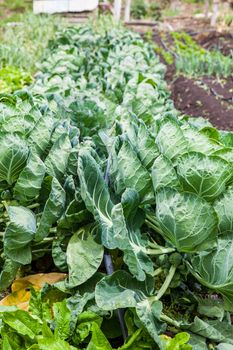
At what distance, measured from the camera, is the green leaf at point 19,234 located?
6.29 ft

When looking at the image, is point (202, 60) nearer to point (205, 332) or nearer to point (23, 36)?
point (23, 36)

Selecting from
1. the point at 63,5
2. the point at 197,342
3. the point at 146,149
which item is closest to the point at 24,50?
the point at 63,5

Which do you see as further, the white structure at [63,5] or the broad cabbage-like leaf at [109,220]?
the white structure at [63,5]

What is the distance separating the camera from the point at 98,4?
15.4 m

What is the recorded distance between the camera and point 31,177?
2029 millimetres

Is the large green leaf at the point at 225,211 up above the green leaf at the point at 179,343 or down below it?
above

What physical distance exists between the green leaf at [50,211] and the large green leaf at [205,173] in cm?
46

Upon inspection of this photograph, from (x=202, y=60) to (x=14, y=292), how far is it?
715 cm

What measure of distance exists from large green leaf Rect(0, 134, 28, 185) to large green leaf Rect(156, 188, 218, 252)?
620 mm

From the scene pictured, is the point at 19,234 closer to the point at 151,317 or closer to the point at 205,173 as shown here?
the point at 151,317

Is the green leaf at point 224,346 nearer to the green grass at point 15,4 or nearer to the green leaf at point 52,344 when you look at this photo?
the green leaf at point 52,344

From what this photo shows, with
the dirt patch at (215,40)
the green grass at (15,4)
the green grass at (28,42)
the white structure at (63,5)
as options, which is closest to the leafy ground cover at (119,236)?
the green grass at (28,42)

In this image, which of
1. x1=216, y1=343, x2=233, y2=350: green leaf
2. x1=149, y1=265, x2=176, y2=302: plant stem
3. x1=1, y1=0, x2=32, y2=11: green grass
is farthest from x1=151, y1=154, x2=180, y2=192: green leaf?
x1=1, y1=0, x2=32, y2=11: green grass

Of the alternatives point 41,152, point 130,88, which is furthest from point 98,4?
point 41,152
